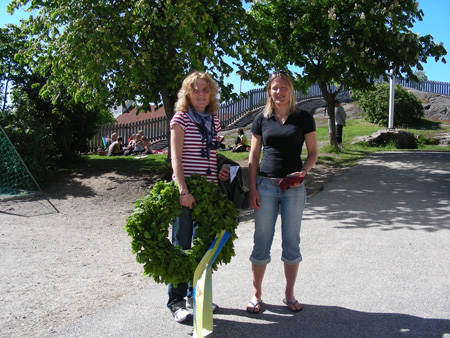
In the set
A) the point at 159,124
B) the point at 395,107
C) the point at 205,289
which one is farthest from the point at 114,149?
the point at 205,289

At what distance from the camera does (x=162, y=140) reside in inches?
868

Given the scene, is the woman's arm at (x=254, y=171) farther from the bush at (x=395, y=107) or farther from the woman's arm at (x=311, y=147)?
the bush at (x=395, y=107)

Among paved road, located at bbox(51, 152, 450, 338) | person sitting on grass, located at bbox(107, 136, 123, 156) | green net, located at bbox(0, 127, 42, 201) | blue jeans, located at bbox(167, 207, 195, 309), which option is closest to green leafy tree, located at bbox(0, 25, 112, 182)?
green net, located at bbox(0, 127, 42, 201)

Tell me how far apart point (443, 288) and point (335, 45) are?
9.06 meters

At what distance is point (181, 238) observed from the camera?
11.6 ft

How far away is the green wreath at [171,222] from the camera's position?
3.31 m

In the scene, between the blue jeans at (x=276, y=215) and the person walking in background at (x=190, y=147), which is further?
the blue jeans at (x=276, y=215)

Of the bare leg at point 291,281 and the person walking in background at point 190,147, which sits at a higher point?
the person walking in background at point 190,147

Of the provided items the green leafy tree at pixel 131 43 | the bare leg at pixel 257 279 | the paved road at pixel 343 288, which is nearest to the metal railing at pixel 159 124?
the green leafy tree at pixel 131 43

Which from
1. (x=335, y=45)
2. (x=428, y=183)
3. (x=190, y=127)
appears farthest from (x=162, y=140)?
(x=190, y=127)

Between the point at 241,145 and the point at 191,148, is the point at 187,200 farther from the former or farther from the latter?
the point at 241,145

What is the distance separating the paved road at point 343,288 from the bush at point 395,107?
1517 cm

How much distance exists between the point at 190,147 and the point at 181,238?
2.40 ft

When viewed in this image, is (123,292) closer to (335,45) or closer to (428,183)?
(428,183)
